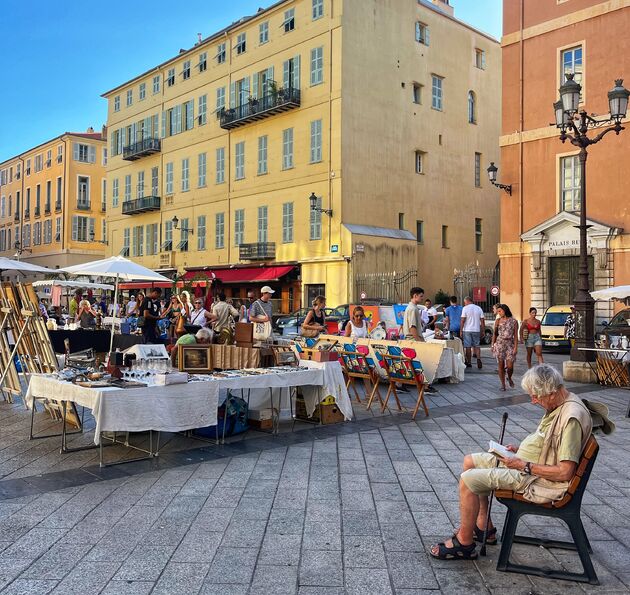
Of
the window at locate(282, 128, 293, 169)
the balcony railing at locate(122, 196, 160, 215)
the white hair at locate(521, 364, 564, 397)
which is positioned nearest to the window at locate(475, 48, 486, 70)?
the window at locate(282, 128, 293, 169)

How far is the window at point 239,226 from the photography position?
3338cm

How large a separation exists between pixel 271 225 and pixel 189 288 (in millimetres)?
5234

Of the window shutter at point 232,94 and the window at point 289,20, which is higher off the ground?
the window at point 289,20

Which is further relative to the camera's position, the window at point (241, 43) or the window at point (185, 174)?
the window at point (185, 174)

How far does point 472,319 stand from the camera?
14.6m

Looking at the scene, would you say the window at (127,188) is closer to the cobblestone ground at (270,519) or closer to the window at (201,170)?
the window at (201,170)

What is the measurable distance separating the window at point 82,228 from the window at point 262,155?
24216 millimetres

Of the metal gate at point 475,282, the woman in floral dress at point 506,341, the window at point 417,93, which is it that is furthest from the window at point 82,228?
the woman in floral dress at point 506,341

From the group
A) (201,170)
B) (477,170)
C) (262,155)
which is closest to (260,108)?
(262,155)

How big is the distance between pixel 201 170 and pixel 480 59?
1629 cm

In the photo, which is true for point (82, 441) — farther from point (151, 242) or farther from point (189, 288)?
point (151, 242)

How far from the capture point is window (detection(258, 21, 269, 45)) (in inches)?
1255

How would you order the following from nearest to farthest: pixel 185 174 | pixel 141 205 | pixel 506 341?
1. pixel 506 341
2. pixel 185 174
3. pixel 141 205

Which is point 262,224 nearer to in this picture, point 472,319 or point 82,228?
point 472,319
